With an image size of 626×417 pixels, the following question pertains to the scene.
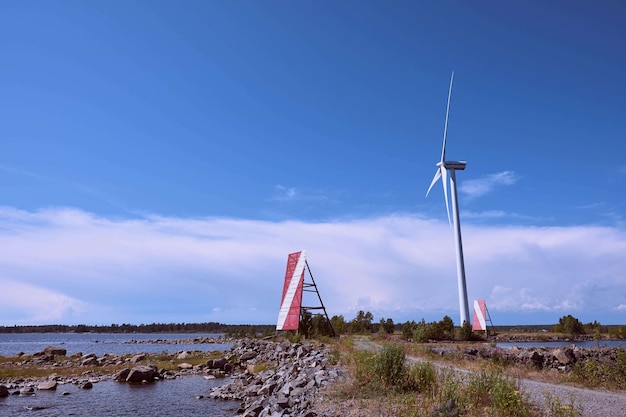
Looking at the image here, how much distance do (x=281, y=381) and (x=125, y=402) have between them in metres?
9.11

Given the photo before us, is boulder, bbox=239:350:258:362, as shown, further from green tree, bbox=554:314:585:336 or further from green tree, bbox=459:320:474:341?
green tree, bbox=554:314:585:336

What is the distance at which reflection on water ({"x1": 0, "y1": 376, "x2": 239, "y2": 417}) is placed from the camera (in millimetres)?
21266

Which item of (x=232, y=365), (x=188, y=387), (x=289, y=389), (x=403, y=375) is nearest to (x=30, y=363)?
(x=232, y=365)

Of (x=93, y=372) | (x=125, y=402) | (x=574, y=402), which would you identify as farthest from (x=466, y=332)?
(x=574, y=402)

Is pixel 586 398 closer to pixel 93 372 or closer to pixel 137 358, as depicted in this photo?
pixel 93 372

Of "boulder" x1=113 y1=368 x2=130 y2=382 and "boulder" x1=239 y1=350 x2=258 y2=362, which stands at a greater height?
"boulder" x1=239 y1=350 x2=258 y2=362

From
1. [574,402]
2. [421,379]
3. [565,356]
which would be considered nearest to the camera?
[574,402]

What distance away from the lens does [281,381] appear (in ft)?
70.5

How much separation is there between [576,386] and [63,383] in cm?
3146

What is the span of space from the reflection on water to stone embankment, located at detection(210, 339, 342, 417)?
1.30m

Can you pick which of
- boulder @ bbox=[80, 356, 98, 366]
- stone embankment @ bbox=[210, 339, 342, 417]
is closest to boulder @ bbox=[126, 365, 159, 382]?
stone embankment @ bbox=[210, 339, 342, 417]

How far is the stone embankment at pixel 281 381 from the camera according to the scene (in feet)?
50.7

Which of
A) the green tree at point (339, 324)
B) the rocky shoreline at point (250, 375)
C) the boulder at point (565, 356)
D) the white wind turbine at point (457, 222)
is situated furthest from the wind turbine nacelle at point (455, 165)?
the boulder at point (565, 356)

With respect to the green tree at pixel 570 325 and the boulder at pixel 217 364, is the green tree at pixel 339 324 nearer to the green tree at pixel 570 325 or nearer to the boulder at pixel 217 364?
the boulder at pixel 217 364
